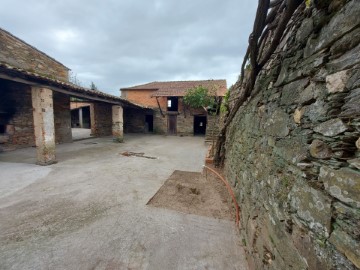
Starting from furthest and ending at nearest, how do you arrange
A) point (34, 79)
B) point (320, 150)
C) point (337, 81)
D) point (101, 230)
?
point (34, 79), point (101, 230), point (320, 150), point (337, 81)

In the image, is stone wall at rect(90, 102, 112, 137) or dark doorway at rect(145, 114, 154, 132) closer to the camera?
→ stone wall at rect(90, 102, 112, 137)

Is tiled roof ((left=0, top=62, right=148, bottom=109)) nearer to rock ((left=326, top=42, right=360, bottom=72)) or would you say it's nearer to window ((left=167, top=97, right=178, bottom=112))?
rock ((left=326, top=42, right=360, bottom=72))

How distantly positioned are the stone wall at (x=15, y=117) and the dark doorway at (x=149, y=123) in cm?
992

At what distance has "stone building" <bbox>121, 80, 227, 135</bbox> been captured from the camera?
16.0 metres

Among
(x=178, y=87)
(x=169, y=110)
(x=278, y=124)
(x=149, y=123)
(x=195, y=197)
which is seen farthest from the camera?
(x=149, y=123)

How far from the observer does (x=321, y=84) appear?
1.09 meters

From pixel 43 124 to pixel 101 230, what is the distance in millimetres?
4864

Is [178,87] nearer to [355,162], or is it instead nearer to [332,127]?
[332,127]

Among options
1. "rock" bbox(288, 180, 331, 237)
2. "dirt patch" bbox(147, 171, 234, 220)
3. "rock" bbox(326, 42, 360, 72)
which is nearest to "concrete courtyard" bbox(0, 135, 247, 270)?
"dirt patch" bbox(147, 171, 234, 220)

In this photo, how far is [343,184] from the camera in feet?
2.86

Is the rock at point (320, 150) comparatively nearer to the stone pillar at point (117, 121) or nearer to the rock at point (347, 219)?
the rock at point (347, 219)

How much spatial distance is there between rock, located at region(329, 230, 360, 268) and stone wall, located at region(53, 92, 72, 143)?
1176 cm

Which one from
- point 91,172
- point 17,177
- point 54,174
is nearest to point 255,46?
point 91,172

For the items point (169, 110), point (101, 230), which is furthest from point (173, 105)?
point (101, 230)
